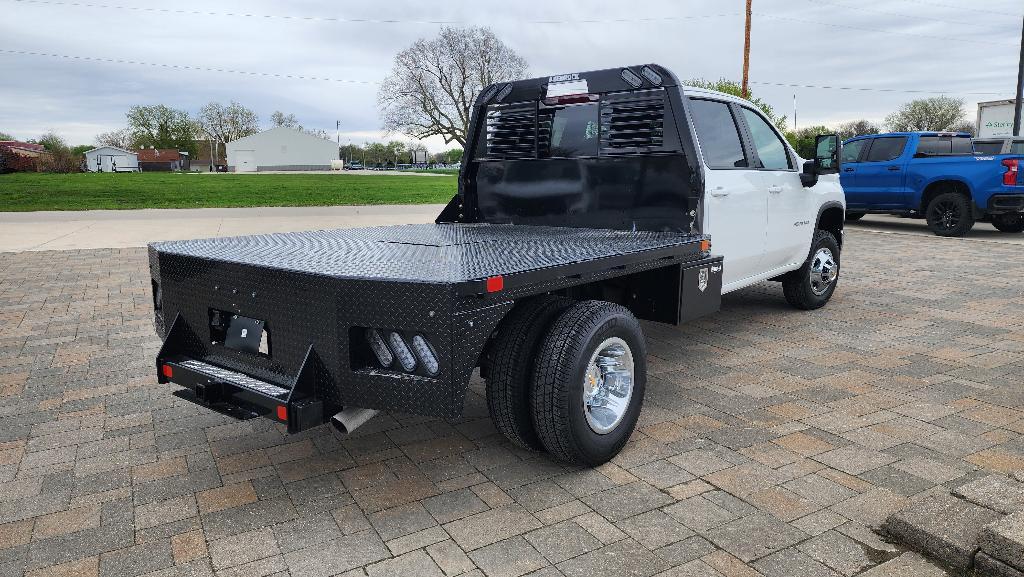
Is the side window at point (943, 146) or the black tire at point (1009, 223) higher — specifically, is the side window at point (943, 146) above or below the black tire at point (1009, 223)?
above

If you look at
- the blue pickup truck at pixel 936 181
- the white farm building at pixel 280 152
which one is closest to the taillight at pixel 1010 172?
the blue pickup truck at pixel 936 181

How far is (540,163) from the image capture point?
5.27 meters

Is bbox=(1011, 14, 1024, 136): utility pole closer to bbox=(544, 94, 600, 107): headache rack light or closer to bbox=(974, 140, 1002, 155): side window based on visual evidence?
bbox=(974, 140, 1002, 155): side window

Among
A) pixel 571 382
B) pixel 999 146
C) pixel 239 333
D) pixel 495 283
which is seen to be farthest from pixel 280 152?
pixel 495 283

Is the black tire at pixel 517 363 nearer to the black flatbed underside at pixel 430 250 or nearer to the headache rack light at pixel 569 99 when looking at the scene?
the black flatbed underside at pixel 430 250

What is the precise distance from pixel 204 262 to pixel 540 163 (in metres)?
2.59

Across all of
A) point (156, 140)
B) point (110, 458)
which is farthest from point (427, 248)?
point (156, 140)

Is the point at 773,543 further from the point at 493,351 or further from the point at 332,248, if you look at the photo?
the point at 332,248

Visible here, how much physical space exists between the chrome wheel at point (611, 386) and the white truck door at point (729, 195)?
1.50 m

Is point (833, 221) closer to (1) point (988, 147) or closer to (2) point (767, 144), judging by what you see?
(2) point (767, 144)

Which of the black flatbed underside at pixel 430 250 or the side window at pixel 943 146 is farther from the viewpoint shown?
the side window at pixel 943 146

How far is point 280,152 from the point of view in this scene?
11125 cm

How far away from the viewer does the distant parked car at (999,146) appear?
13412mm

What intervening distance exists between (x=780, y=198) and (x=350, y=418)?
4163 millimetres
